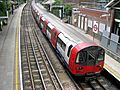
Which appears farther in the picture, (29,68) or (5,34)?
(5,34)

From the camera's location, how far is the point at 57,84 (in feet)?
49.2

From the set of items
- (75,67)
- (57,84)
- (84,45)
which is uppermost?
(84,45)

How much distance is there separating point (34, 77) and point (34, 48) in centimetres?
809

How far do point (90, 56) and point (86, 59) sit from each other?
1.11 feet

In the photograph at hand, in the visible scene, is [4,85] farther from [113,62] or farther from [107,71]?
[113,62]

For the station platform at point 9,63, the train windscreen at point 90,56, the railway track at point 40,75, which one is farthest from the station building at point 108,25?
the station platform at point 9,63

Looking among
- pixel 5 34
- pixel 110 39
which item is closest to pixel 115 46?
pixel 110 39

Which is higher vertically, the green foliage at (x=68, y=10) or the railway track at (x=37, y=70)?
the green foliage at (x=68, y=10)

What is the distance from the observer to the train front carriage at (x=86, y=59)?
14.2 m

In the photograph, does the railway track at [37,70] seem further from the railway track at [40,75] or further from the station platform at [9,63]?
the station platform at [9,63]

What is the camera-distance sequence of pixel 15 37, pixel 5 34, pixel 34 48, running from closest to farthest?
pixel 34 48 < pixel 15 37 < pixel 5 34

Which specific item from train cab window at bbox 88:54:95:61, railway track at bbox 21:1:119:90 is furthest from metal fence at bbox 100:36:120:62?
train cab window at bbox 88:54:95:61

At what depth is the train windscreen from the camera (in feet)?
46.6

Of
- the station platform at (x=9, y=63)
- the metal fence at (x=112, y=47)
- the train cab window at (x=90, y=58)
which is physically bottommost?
the station platform at (x=9, y=63)
